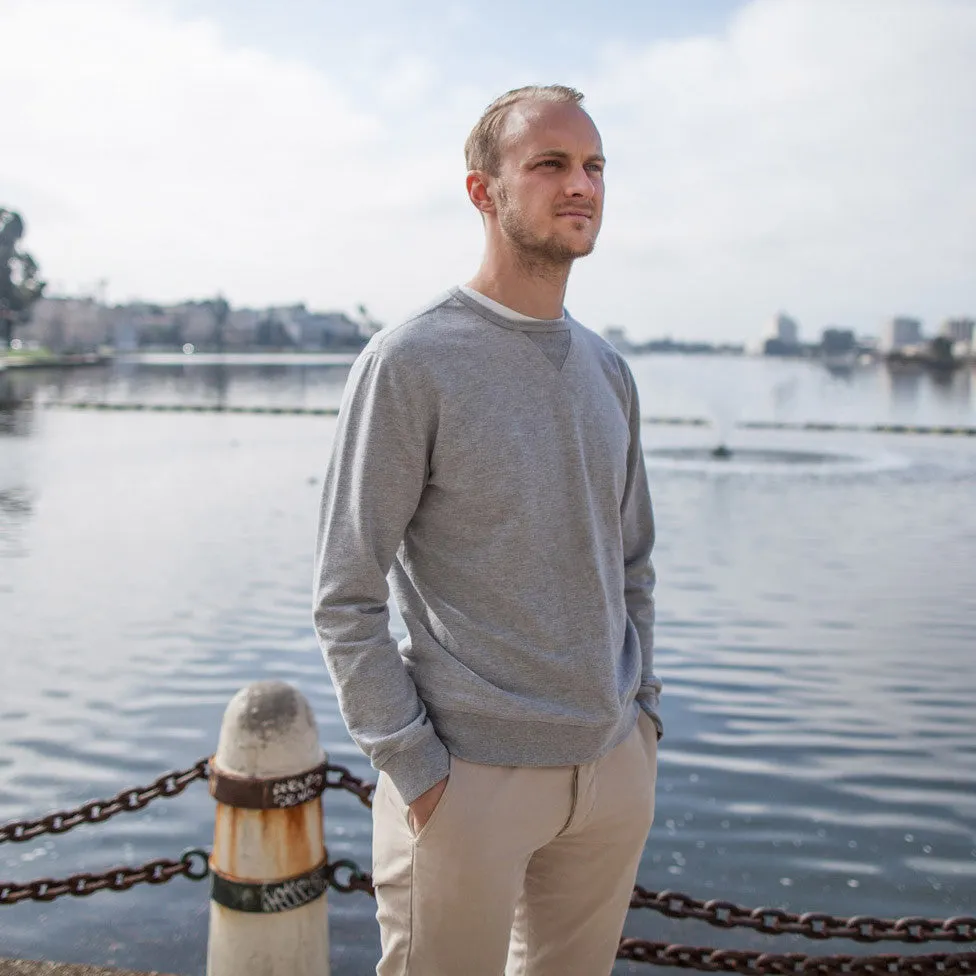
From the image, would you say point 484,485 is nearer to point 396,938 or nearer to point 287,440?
point 396,938

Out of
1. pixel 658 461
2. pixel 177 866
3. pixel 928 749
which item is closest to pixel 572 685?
pixel 177 866

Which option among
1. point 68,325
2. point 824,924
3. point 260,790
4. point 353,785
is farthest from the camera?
point 68,325

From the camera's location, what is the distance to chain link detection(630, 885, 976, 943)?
9.99 ft

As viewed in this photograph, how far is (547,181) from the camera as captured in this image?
2.26 metres

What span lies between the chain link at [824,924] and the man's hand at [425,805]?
3.91ft

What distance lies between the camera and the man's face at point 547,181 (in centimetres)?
226

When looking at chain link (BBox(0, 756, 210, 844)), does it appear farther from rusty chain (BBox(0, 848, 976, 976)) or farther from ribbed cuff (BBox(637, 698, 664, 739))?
ribbed cuff (BBox(637, 698, 664, 739))

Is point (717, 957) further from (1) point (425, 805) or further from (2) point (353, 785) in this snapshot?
(1) point (425, 805)

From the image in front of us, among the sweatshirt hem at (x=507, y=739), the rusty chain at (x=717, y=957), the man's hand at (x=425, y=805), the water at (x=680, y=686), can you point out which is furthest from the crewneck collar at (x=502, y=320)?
the water at (x=680, y=686)

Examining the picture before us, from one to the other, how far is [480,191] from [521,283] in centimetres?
21

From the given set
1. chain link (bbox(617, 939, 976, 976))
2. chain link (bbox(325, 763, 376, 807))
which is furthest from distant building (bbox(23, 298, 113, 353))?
chain link (bbox(617, 939, 976, 976))

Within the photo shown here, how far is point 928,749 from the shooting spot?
21.1 feet

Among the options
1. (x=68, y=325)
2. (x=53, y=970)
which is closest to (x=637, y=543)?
(x=53, y=970)

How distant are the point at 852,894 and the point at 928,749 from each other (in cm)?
193
